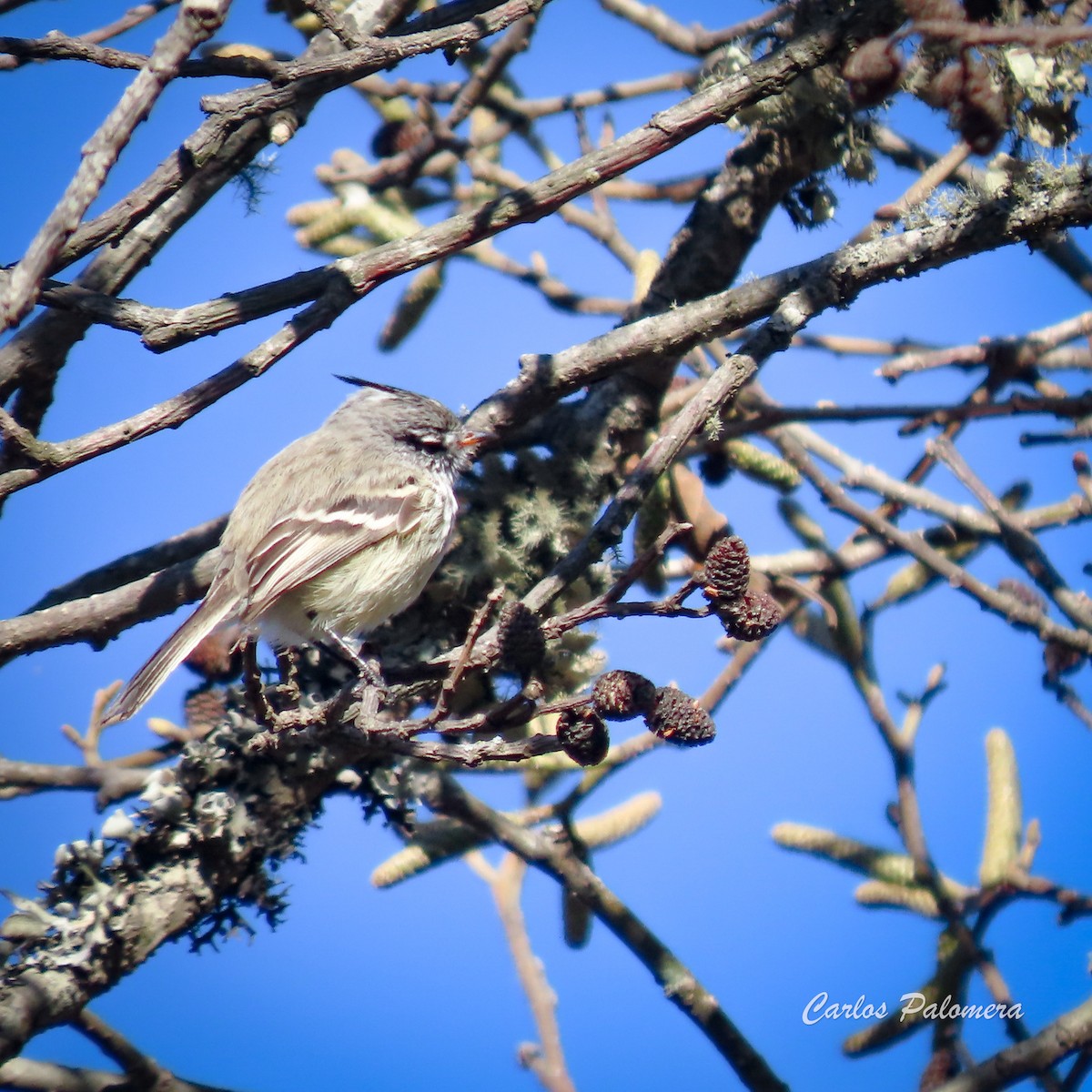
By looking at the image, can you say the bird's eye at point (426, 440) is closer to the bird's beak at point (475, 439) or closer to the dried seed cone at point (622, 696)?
the bird's beak at point (475, 439)

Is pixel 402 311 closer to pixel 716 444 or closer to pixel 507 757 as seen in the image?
pixel 716 444

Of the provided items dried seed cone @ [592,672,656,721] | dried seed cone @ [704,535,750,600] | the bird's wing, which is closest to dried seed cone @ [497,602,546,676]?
dried seed cone @ [592,672,656,721]

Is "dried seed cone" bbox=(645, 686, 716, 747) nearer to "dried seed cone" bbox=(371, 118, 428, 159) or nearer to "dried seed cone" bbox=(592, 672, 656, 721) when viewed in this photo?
"dried seed cone" bbox=(592, 672, 656, 721)

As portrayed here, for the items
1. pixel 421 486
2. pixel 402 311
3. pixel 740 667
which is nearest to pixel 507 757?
pixel 421 486

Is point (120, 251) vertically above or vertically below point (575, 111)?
below

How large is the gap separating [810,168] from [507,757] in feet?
9.44

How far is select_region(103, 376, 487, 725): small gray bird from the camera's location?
11.2ft

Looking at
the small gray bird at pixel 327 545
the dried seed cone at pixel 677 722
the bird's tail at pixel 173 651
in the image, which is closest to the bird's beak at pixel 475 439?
the small gray bird at pixel 327 545

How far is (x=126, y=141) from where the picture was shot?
2.24 m

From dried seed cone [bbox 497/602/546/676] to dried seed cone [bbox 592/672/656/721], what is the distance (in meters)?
0.21

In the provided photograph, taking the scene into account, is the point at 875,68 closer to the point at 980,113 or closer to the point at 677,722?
the point at 980,113

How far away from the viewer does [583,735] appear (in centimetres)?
214

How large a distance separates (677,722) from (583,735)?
0.64 ft

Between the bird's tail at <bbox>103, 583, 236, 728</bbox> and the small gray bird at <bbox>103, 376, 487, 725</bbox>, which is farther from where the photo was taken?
the small gray bird at <bbox>103, 376, 487, 725</bbox>
